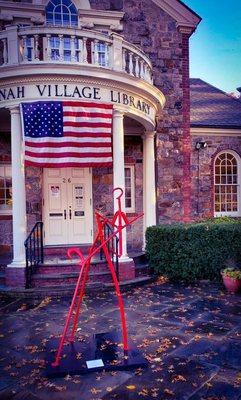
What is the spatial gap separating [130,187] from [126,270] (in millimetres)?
3615

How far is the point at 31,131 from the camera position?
7.58 metres

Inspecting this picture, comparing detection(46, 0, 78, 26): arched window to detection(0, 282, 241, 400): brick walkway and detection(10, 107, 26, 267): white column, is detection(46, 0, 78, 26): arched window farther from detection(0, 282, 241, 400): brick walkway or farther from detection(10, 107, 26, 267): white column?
detection(0, 282, 241, 400): brick walkway

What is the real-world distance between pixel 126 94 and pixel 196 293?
5.03 m

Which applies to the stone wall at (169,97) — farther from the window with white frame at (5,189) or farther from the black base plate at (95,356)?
the black base plate at (95,356)

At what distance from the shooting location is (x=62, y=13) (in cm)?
1024

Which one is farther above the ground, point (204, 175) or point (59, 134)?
point (59, 134)

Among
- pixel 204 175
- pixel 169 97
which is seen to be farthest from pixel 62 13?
pixel 204 175

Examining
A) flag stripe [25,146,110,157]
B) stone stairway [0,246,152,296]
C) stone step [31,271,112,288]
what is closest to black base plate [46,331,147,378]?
stone stairway [0,246,152,296]

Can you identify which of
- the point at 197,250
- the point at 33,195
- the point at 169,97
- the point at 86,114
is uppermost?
the point at 169,97

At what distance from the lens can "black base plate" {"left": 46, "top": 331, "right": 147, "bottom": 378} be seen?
399cm

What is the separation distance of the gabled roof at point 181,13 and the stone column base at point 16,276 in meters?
8.90

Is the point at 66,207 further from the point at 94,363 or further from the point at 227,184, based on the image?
the point at 227,184

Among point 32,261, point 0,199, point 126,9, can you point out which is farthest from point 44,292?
point 126,9

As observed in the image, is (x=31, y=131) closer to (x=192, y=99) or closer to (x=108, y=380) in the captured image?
(x=108, y=380)
